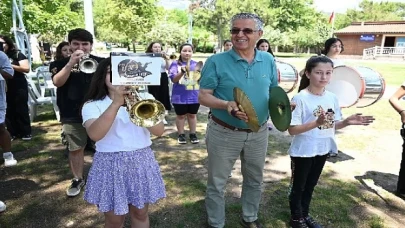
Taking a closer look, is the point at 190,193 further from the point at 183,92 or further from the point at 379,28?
the point at 379,28

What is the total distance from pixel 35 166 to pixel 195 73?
2.97m

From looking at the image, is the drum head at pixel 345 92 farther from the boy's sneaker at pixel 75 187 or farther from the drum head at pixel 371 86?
the boy's sneaker at pixel 75 187

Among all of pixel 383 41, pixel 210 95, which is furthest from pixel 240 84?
pixel 383 41

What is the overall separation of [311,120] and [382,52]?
44656mm

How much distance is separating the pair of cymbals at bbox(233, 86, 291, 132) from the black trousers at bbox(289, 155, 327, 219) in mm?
560

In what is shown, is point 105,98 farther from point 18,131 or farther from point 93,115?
point 18,131

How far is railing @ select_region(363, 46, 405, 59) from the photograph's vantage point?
39.2 m

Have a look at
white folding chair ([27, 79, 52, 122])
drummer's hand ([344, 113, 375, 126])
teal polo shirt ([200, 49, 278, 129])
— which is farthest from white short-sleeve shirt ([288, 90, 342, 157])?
white folding chair ([27, 79, 52, 122])

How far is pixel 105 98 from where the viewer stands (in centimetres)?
231

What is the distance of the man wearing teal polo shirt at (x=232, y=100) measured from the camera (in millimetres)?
2773

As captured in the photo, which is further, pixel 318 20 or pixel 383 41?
pixel 318 20

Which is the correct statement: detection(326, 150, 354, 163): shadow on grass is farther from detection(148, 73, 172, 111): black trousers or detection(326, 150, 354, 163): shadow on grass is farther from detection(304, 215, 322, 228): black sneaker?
detection(148, 73, 172, 111): black trousers

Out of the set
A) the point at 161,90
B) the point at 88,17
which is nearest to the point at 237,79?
the point at 161,90

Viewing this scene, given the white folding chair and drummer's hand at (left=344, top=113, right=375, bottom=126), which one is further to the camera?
the white folding chair
